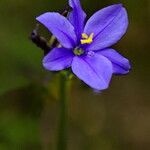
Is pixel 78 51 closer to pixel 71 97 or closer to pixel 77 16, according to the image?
pixel 77 16

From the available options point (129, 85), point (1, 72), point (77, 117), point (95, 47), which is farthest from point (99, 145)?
point (95, 47)

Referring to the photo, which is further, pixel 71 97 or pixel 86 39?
pixel 71 97

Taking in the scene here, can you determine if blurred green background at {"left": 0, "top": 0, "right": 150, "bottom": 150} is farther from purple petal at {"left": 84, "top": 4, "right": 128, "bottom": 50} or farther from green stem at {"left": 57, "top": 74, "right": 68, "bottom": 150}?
purple petal at {"left": 84, "top": 4, "right": 128, "bottom": 50}

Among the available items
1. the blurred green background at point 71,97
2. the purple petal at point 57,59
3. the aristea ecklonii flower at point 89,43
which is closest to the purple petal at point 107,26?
the aristea ecklonii flower at point 89,43

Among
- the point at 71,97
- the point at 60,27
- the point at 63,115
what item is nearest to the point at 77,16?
the point at 60,27

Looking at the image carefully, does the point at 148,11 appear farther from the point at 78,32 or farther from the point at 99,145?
the point at 78,32

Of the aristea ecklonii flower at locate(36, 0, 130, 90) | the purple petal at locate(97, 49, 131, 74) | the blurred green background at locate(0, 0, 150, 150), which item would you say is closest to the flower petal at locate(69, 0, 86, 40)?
the aristea ecklonii flower at locate(36, 0, 130, 90)
